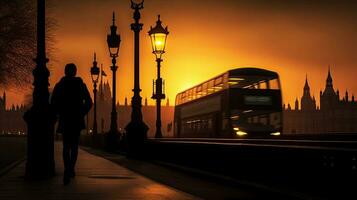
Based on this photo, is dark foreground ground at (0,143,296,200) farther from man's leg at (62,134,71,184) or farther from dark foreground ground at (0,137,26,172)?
dark foreground ground at (0,137,26,172)

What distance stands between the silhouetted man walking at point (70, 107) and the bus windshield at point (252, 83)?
76.7ft

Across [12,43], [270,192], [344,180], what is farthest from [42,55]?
[12,43]

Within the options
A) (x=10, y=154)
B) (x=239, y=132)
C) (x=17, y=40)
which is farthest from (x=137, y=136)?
(x=17, y=40)

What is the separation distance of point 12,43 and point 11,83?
2603 millimetres

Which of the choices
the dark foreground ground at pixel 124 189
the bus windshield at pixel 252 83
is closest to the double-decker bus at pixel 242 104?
the bus windshield at pixel 252 83

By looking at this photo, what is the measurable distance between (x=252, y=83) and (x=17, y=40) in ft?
40.0

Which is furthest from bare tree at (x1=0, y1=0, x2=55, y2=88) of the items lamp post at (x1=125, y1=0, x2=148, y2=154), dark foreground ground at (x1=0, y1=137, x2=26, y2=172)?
lamp post at (x1=125, y1=0, x2=148, y2=154)

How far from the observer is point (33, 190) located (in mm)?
10062

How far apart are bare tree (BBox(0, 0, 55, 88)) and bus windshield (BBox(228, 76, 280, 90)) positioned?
413 inches

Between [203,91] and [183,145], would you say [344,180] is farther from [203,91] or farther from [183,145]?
[203,91]

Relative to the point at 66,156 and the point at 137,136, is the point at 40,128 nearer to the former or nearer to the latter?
the point at 66,156

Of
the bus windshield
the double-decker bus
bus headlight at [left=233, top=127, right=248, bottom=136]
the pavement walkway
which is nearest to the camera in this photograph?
the pavement walkway

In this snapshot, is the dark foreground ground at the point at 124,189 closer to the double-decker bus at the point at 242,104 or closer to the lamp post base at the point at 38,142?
the lamp post base at the point at 38,142

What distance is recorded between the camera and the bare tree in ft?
118
